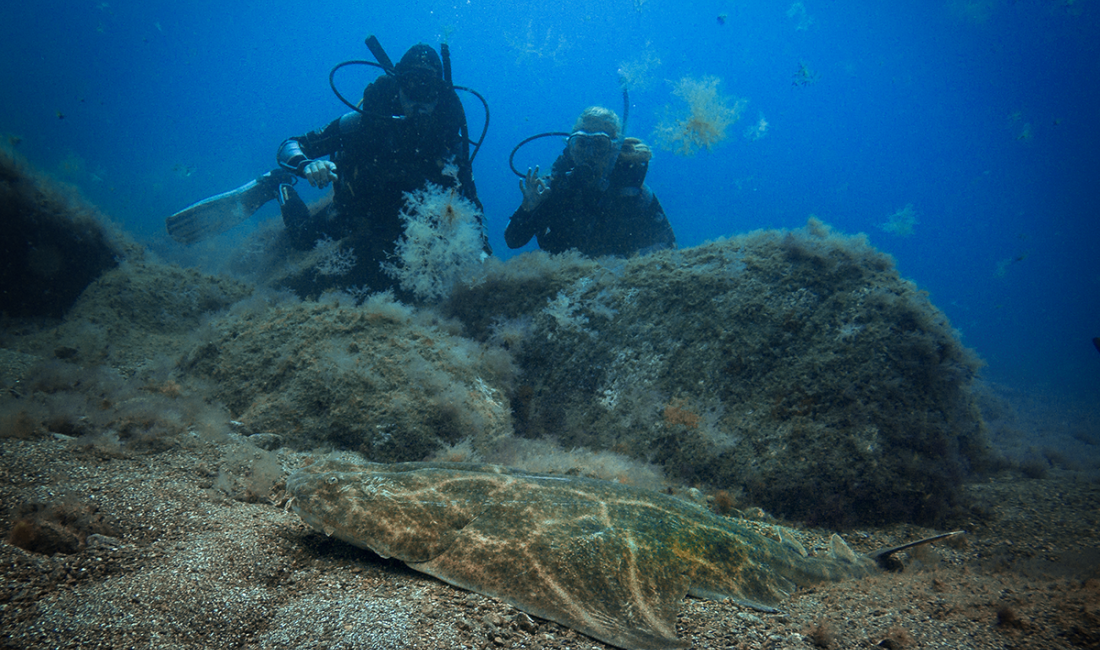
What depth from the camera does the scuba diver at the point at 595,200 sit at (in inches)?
352

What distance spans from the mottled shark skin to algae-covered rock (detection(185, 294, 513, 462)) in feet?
4.98

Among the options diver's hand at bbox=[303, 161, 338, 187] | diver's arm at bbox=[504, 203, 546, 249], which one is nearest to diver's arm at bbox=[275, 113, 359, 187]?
diver's hand at bbox=[303, 161, 338, 187]

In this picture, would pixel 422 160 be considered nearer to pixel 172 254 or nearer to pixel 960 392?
pixel 960 392

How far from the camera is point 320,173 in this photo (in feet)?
23.1

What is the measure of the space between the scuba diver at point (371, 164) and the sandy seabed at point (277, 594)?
251 inches

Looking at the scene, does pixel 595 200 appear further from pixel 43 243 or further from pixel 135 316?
pixel 43 243

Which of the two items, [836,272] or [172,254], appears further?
[172,254]

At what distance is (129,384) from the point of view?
4.28 m

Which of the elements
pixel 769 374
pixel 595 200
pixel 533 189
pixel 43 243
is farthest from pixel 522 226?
pixel 43 243

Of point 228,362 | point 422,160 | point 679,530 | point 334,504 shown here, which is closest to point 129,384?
point 228,362

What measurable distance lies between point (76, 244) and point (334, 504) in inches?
353

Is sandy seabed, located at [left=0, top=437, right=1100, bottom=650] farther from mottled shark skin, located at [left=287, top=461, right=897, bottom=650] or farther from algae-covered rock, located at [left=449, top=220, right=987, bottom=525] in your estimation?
algae-covered rock, located at [left=449, top=220, right=987, bottom=525]

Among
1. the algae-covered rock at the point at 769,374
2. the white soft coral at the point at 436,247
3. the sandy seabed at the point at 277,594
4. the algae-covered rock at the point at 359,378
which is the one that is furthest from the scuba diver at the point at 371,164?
the sandy seabed at the point at 277,594

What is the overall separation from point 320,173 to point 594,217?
18.3ft
